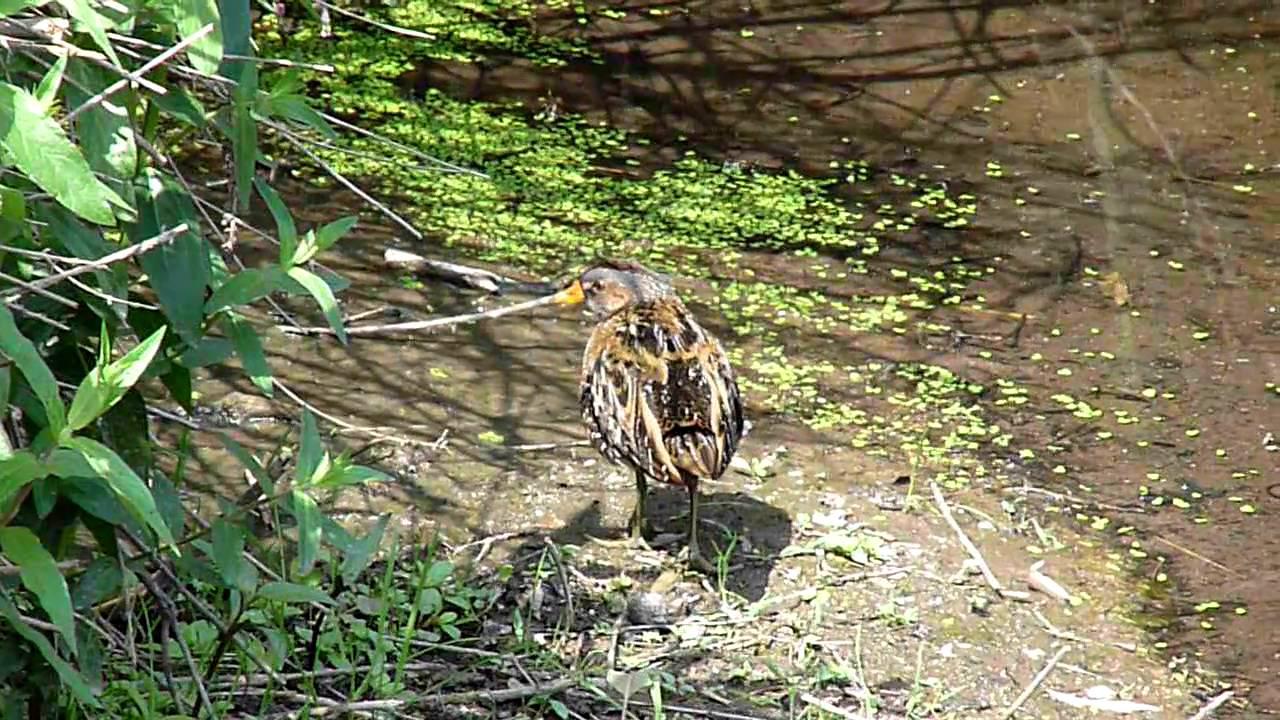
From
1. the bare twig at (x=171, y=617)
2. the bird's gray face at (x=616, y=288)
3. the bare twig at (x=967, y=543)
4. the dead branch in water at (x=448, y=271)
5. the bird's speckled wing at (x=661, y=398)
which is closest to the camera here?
the bare twig at (x=171, y=617)

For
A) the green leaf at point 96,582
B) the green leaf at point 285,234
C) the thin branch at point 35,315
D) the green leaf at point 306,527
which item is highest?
the green leaf at point 285,234

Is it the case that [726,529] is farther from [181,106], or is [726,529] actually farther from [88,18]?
[88,18]

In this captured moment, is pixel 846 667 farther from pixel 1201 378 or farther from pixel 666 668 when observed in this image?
pixel 1201 378

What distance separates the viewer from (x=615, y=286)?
5914 mm

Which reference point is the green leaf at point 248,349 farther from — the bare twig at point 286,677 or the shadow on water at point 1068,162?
the shadow on water at point 1068,162

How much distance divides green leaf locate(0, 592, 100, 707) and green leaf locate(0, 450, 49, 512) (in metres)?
0.33

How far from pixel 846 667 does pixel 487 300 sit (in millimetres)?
2250

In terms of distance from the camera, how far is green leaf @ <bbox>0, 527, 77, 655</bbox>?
2.69 m

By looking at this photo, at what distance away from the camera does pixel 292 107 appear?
3209 millimetres

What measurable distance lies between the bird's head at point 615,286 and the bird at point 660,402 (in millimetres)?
250

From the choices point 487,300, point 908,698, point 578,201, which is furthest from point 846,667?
point 578,201

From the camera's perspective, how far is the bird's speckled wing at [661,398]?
4977mm

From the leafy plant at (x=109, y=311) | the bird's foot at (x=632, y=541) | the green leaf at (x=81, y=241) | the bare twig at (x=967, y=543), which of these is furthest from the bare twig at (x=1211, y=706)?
the green leaf at (x=81, y=241)

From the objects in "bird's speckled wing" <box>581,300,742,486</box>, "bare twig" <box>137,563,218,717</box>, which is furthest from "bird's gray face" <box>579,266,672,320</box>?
"bare twig" <box>137,563,218,717</box>
